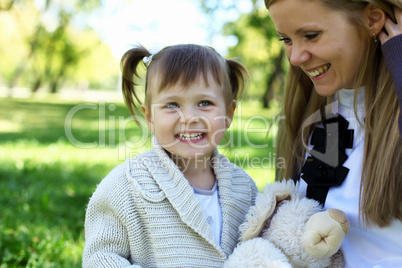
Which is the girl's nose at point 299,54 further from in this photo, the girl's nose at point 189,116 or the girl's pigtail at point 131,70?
the girl's pigtail at point 131,70

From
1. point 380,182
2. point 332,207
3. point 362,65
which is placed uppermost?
point 362,65

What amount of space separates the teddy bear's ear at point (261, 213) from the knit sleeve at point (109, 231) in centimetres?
51

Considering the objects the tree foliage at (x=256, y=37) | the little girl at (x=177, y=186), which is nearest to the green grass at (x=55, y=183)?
the little girl at (x=177, y=186)

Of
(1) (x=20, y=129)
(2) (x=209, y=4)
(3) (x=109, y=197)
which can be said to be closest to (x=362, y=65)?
(3) (x=109, y=197)

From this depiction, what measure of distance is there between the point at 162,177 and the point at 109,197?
9.6 inches

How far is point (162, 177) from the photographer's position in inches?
72.6

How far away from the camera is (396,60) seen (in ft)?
5.07

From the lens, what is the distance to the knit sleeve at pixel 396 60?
152cm

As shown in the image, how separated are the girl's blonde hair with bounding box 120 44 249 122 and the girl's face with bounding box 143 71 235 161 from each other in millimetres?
34

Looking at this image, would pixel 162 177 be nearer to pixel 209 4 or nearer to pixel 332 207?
pixel 332 207

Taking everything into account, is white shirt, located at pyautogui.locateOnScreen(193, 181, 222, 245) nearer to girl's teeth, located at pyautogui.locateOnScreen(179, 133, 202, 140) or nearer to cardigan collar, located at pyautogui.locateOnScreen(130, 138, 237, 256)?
cardigan collar, located at pyautogui.locateOnScreen(130, 138, 237, 256)

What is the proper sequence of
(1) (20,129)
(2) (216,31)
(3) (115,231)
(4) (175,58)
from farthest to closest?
(2) (216,31), (1) (20,129), (4) (175,58), (3) (115,231)

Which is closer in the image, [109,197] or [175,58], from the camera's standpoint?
[109,197]

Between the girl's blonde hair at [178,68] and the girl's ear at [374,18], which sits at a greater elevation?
the girl's ear at [374,18]
